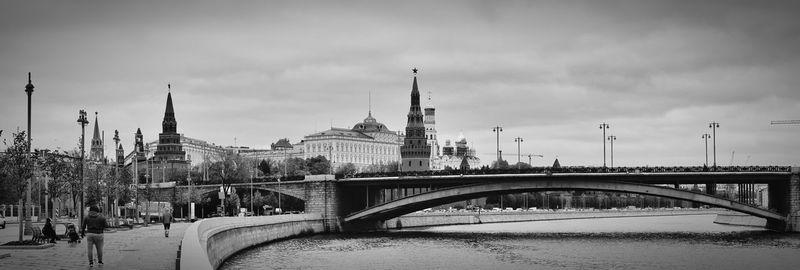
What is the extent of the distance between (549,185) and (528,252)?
28.8 m

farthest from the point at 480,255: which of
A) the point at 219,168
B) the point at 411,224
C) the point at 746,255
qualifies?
the point at 219,168

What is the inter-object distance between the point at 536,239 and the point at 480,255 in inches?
977

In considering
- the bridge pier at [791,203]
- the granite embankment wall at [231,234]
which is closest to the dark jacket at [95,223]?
the granite embankment wall at [231,234]

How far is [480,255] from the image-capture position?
74000mm

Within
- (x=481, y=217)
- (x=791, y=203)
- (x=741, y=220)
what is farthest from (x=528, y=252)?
(x=481, y=217)

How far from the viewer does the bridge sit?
103 m

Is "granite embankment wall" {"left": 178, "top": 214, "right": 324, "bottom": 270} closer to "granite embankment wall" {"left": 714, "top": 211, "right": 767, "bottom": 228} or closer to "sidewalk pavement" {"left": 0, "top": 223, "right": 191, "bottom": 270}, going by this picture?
"sidewalk pavement" {"left": 0, "top": 223, "right": 191, "bottom": 270}

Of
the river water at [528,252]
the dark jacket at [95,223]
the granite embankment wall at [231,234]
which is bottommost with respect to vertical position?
the river water at [528,252]

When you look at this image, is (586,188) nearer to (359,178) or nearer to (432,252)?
(359,178)

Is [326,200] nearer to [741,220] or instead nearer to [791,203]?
[791,203]

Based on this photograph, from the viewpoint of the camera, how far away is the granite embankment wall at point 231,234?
31531 mm

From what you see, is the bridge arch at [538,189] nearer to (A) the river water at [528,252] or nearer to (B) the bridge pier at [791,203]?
(B) the bridge pier at [791,203]

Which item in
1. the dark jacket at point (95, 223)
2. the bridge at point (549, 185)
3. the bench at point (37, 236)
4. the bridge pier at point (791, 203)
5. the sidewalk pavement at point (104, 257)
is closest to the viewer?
the dark jacket at point (95, 223)

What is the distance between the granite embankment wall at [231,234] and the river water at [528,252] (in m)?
1.04
